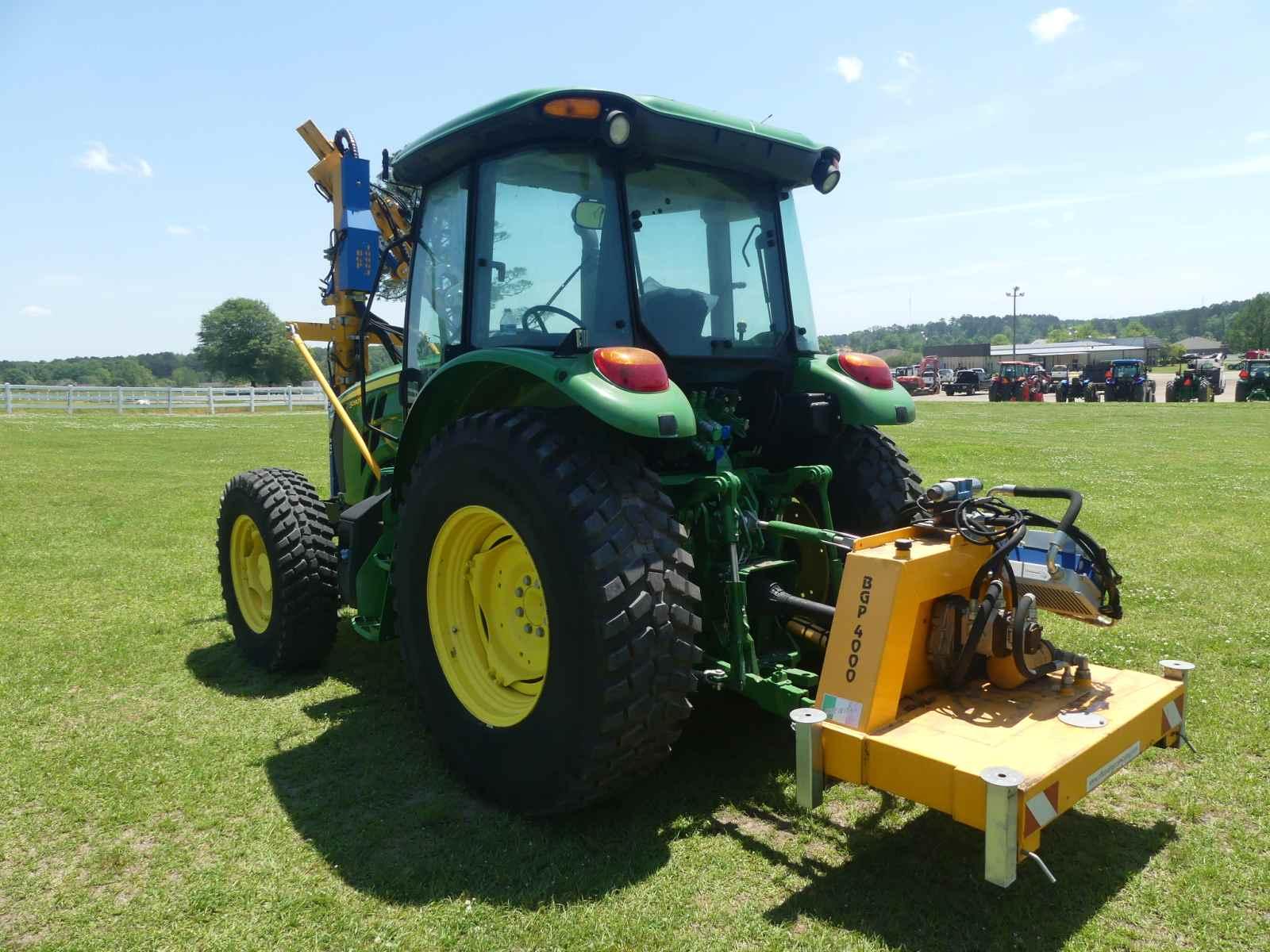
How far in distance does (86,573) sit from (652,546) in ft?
20.3

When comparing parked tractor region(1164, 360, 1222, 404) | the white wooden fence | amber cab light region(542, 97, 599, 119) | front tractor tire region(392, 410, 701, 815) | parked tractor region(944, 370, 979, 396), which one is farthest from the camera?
parked tractor region(944, 370, 979, 396)

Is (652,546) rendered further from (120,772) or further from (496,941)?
(120,772)

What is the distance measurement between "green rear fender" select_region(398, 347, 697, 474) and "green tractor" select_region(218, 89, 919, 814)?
0.01 metres

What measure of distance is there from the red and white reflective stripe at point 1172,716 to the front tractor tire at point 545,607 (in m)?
1.59

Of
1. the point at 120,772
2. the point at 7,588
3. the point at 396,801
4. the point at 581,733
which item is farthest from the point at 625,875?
the point at 7,588

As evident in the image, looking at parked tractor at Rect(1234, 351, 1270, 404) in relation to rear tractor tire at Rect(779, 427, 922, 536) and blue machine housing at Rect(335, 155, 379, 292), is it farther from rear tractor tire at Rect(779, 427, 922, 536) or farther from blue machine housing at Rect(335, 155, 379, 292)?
blue machine housing at Rect(335, 155, 379, 292)

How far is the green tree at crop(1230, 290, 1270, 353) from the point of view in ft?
330

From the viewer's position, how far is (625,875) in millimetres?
2828

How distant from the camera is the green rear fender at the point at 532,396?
2.87 metres

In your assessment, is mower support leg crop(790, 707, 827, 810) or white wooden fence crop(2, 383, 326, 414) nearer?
mower support leg crop(790, 707, 827, 810)

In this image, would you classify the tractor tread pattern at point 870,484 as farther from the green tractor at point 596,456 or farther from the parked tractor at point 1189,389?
the parked tractor at point 1189,389

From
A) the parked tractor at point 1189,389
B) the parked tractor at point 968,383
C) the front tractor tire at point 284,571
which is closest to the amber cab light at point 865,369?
the front tractor tire at point 284,571

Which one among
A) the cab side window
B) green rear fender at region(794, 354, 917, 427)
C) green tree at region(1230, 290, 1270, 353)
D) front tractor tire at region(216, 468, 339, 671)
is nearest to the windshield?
green rear fender at region(794, 354, 917, 427)

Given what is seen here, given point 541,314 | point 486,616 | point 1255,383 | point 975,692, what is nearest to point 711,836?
point 975,692
